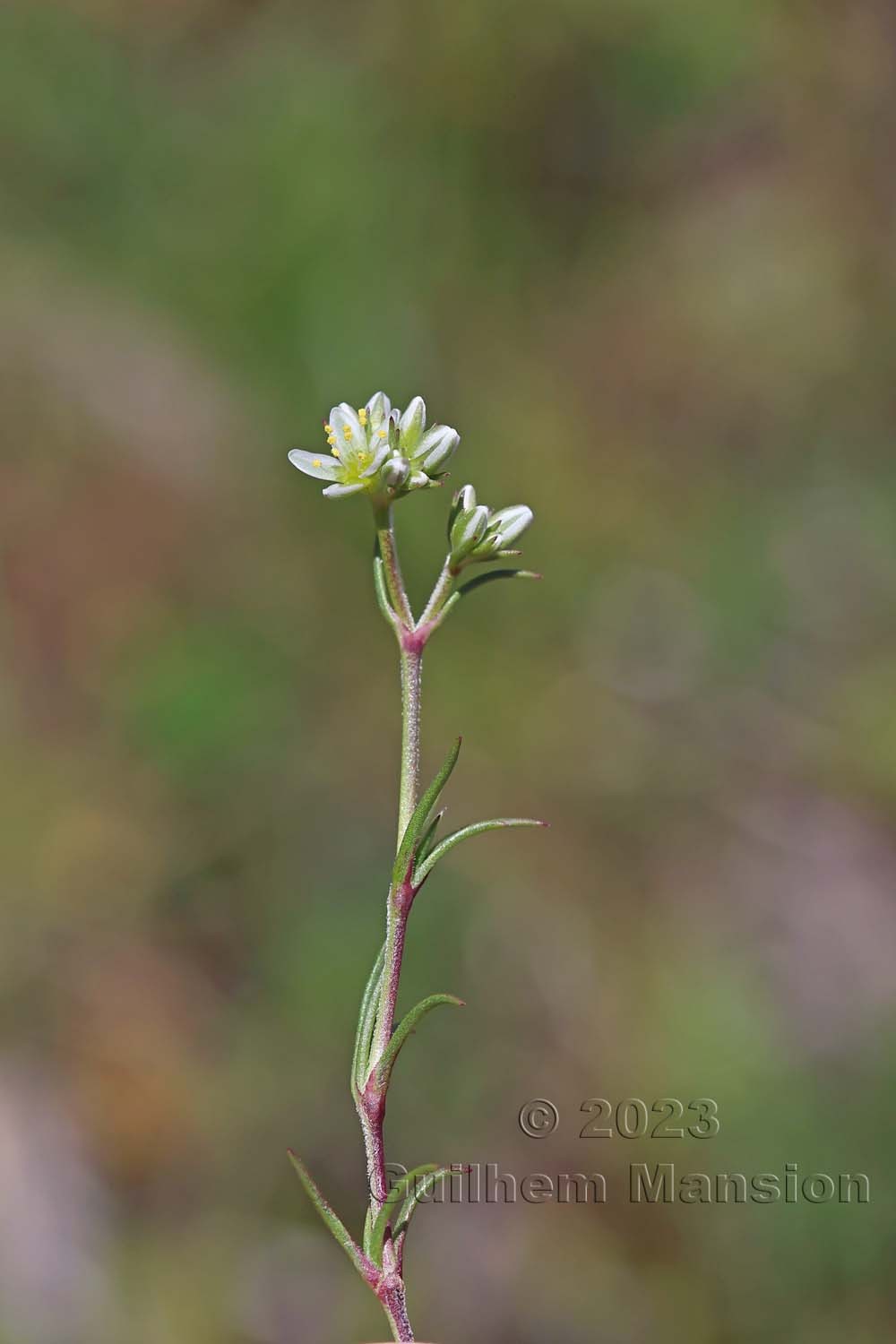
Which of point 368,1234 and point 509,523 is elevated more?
point 509,523

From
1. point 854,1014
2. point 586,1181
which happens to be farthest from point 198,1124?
point 854,1014

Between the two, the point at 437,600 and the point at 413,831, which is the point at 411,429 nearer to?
the point at 437,600

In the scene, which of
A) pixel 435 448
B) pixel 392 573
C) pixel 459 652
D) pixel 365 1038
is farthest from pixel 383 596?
pixel 459 652

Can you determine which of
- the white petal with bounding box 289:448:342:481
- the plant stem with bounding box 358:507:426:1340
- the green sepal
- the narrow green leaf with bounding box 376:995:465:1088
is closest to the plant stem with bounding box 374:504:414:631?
the plant stem with bounding box 358:507:426:1340

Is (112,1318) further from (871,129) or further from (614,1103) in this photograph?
(871,129)

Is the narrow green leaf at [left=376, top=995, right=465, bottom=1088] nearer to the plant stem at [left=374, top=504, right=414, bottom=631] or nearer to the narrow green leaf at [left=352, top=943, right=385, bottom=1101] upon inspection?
the narrow green leaf at [left=352, top=943, right=385, bottom=1101]
